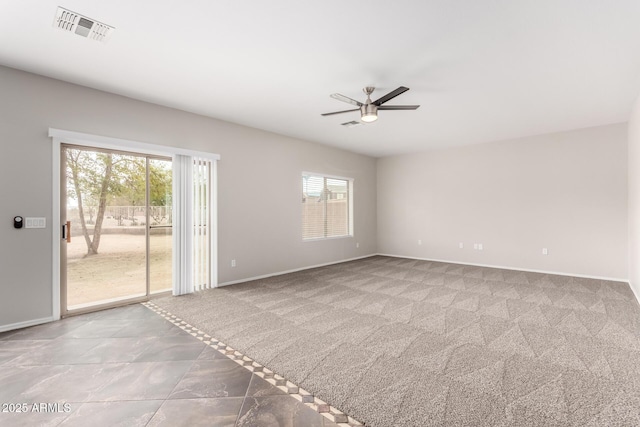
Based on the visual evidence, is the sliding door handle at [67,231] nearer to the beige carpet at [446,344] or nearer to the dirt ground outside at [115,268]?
the dirt ground outside at [115,268]

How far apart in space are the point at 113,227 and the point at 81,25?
252 centimetres

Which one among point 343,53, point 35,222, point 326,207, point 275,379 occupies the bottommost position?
point 275,379

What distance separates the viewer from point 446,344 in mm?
2756

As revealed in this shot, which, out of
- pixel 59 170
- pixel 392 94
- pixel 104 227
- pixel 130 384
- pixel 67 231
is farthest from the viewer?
pixel 104 227

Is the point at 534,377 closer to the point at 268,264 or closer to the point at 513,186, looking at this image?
the point at 268,264

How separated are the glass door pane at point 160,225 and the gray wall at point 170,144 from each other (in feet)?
1.64

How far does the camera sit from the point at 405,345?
274 cm

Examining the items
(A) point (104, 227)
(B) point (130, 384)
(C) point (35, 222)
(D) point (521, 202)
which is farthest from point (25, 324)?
(D) point (521, 202)

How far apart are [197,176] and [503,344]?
4.64 m

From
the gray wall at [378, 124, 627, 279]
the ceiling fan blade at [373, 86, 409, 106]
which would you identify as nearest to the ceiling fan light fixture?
the ceiling fan blade at [373, 86, 409, 106]

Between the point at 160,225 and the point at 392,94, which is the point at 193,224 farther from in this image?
the point at 392,94

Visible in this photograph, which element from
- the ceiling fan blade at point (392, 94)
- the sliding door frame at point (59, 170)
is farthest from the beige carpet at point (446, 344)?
the ceiling fan blade at point (392, 94)

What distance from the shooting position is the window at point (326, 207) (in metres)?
6.54

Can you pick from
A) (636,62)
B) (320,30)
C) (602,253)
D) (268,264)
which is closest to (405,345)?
(320,30)
